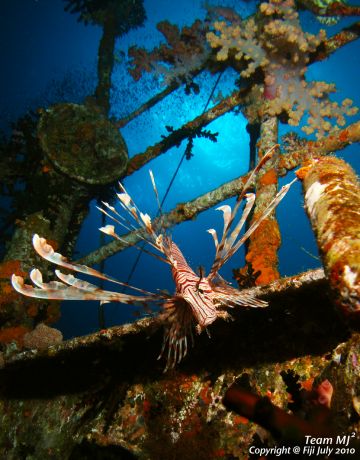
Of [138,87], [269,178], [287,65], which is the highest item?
[138,87]

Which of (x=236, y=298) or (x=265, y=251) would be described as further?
(x=265, y=251)

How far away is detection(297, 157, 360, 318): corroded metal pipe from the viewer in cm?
86

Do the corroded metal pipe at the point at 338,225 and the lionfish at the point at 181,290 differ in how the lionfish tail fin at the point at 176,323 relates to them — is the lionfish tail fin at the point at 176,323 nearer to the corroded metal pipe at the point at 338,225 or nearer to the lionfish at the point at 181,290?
the lionfish at the point at 181,290

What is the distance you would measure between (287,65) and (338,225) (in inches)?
187

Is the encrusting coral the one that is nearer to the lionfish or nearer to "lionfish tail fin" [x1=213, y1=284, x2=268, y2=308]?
the lionfish

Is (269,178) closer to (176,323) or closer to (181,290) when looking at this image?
(181,290)

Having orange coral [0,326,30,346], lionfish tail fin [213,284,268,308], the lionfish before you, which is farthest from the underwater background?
lionfish tail fin [213,284,268,308]

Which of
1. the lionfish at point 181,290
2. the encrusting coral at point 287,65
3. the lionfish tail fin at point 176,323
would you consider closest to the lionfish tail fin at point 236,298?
the lionfish at point 181,290

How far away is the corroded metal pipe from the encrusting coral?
357 cm

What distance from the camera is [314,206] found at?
4.45 ft

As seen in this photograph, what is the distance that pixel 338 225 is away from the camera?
41.3 inches

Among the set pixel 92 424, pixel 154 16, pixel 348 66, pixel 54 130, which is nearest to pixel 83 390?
pixel 92 424

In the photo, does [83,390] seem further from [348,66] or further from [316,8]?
[348,66]
